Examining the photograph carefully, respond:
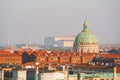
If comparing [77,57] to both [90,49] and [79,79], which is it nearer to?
[90,49]

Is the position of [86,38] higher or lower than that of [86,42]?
higher

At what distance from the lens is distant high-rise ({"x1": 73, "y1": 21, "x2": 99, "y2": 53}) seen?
391 feet

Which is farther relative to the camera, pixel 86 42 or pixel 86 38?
pixel 86 38

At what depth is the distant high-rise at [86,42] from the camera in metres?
119

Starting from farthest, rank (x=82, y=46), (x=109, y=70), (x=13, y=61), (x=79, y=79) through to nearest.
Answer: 1. (x=82, y=46)
2. (x=13, y=61)
3. (x=109, y=70)
4. (x=79, y=79)

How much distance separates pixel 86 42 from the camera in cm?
11894

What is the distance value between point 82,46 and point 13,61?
86.2ft

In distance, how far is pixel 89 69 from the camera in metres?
68.6

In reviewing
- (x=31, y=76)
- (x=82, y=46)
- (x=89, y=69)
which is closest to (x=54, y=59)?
(x=82, y=46)

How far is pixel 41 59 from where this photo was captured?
9775 cm

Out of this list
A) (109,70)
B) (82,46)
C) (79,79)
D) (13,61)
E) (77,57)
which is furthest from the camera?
(82,46)

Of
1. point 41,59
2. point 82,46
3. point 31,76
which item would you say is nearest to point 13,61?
point 41,59

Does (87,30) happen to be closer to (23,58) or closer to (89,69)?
(23,58)

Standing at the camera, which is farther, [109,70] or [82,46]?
[82,46]
